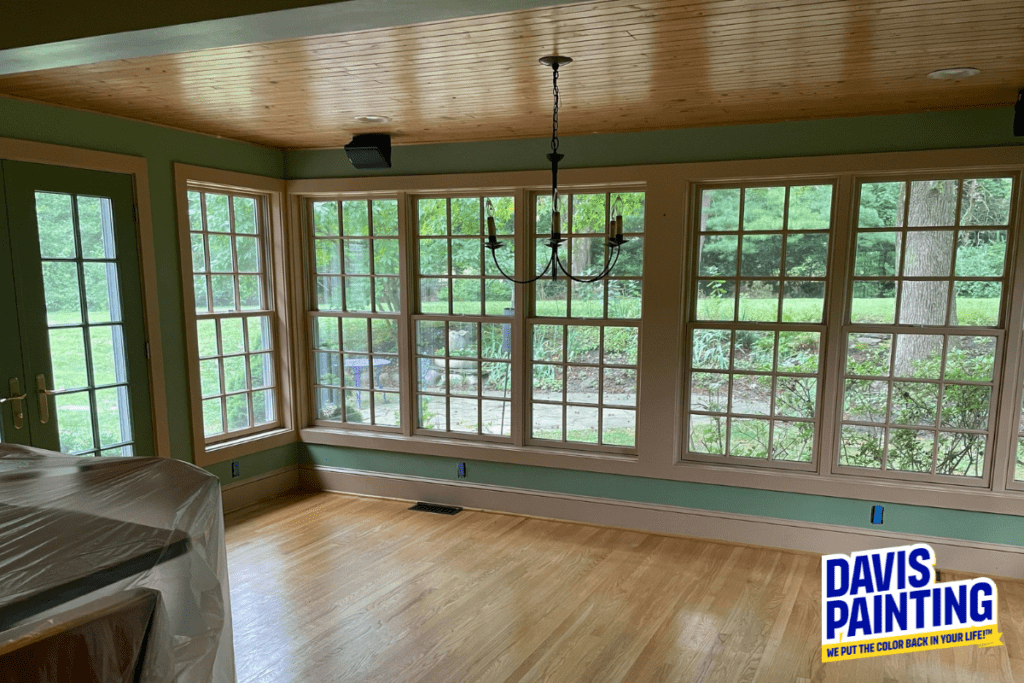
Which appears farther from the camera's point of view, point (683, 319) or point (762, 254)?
point (683, 319)

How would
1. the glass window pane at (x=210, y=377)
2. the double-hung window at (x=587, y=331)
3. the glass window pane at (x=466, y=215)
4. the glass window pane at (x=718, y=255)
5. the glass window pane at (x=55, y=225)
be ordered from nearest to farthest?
the glass window pane at (x=55, y=225) < the glass window pane at (x=718, y=255) < the double-hung window at (x=587, y=331) < the glass window pane at (x=210, y=377) < the glass window pane at (x=466, y=215)

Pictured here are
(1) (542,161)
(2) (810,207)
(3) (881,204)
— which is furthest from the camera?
(1) (542,161)

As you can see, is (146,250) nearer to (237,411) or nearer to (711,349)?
(237,411)

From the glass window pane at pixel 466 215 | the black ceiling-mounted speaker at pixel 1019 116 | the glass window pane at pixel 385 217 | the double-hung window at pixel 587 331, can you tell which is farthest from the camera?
the glass window pane at pixel 385 217

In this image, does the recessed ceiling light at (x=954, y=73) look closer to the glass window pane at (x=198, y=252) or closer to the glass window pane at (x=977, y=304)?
the glass window pane at (x=977, y=304)

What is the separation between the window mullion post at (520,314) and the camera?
448cm

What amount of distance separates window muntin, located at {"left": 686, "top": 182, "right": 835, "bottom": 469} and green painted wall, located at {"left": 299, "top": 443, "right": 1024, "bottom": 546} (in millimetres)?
239

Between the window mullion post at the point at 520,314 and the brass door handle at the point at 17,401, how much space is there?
2806 millimetres

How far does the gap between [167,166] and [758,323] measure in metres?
3.80

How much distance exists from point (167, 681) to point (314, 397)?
4016 mm

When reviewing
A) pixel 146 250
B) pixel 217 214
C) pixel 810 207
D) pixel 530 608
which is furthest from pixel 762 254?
pixel 146 250

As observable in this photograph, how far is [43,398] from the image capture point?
3545mm

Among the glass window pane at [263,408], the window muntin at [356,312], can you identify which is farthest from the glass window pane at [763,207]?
the glass window pane at [263,408]

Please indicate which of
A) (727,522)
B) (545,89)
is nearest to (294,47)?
(545,89)
